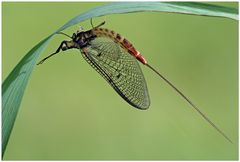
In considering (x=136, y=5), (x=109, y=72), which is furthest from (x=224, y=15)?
(x=109, y=72)

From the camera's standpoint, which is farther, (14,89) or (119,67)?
(119,67)

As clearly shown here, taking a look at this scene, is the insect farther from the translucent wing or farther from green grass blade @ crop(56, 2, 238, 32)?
green grass blade @ crop(56, 2, 238, 32)

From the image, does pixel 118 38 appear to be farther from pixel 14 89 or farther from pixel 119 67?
pixel 14 89

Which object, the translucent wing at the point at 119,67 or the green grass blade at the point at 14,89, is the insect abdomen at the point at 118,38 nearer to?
the translucent wing at the point at 119,67

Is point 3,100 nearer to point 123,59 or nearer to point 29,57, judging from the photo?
point 29,57

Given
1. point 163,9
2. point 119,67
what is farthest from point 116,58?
point 163,9

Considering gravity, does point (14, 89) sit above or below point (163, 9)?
below

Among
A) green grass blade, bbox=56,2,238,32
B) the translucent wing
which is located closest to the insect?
the translucent wing

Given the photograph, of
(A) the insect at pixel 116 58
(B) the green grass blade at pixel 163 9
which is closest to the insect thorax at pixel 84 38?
(A) the insect at pixel 116 58
